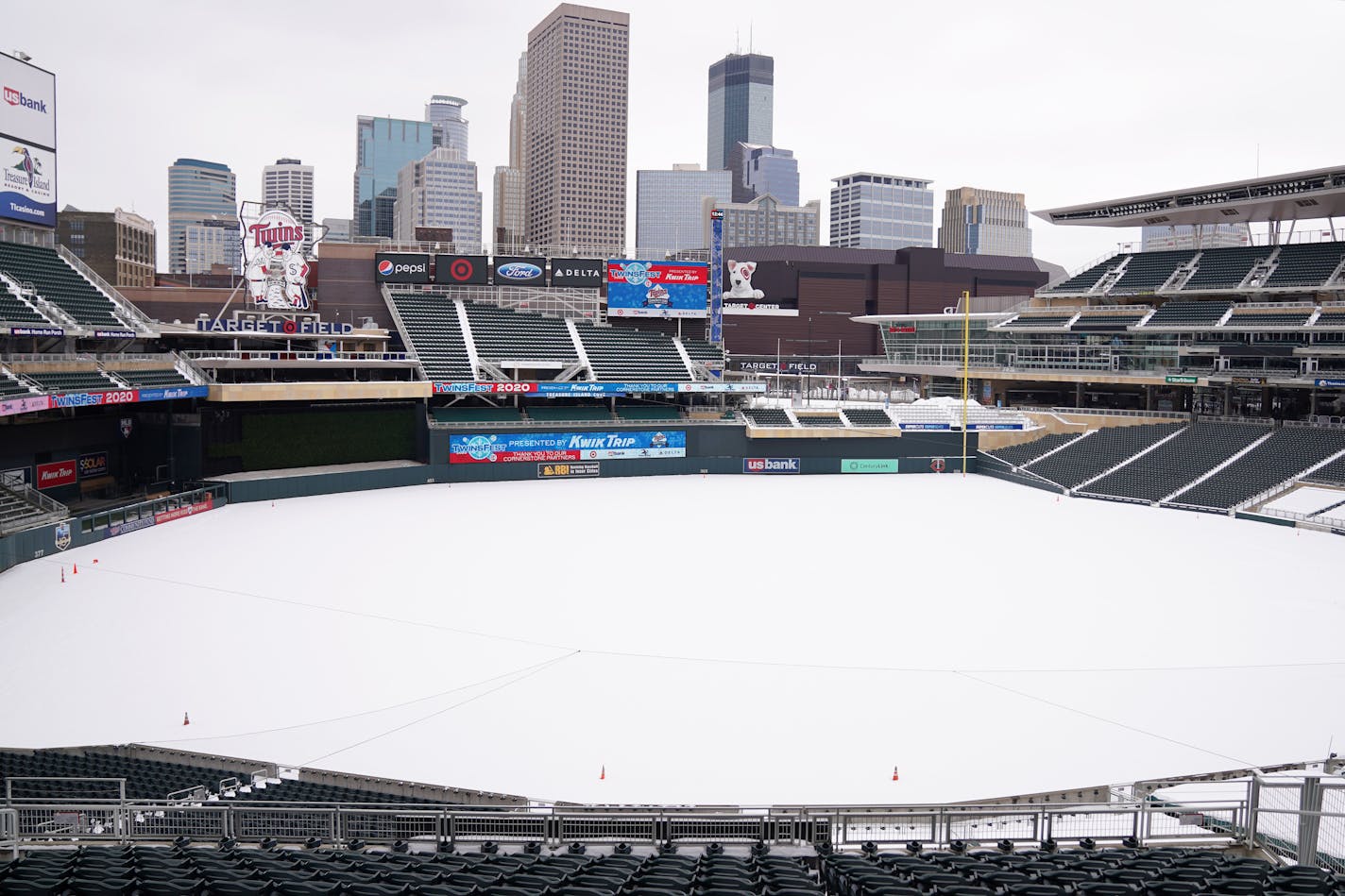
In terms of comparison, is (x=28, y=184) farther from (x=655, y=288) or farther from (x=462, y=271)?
(x=655, y=288)

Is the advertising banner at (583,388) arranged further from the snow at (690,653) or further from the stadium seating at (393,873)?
the stadium seating at (393,873)

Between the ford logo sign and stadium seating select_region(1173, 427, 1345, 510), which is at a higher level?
the ford logo sign

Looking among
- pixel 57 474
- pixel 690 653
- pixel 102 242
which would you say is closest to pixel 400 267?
pixel 57 474

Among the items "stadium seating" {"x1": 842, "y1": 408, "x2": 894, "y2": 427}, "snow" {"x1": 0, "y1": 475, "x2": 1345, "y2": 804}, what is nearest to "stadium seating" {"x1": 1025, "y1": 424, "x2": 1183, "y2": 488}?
"stadium seating" {"x1": 842, "y1": 408, "x2": 894, "y2": 427}

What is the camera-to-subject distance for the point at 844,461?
171ft

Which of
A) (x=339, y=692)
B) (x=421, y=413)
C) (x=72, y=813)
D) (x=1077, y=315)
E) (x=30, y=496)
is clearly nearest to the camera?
(x=72, y=813)

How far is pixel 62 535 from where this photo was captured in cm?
2853

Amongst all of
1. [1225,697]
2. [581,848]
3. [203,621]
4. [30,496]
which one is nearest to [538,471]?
[30,496]

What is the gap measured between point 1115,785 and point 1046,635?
26.8ft

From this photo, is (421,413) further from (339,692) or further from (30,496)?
(339,692)

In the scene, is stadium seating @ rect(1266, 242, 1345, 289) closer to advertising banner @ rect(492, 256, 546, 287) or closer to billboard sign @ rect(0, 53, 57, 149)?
advertising banner @ rect(492, 256, 546, 287)

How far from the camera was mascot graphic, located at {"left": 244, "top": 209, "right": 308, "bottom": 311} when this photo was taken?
142ft

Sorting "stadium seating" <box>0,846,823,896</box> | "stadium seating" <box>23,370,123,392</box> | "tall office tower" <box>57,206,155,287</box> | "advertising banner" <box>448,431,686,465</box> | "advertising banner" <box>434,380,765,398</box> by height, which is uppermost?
"tall office tower" <box>57,206,155,287</box>

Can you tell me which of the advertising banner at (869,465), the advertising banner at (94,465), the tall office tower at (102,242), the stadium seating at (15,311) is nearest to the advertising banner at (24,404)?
the stadium seating at (15,311)
